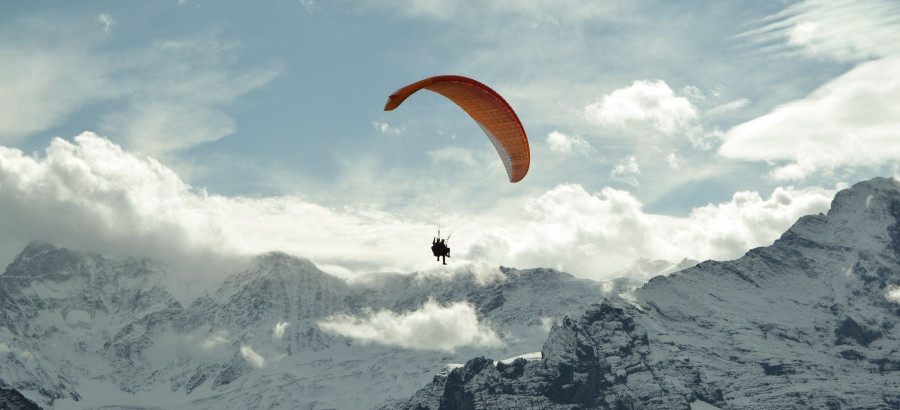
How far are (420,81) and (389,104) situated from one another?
2917mm

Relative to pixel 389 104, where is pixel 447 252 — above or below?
below

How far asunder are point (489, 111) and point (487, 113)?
411mm

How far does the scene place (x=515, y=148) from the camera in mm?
74125

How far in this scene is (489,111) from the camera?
238ft

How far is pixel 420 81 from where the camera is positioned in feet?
226

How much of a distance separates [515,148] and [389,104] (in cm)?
1117

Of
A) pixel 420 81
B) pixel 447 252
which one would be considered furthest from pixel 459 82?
pixel 447 252

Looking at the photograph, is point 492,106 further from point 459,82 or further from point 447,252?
point 447,252

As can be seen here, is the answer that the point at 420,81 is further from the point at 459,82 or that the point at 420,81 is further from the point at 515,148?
the point at 515,148

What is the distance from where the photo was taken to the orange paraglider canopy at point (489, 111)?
69000mm

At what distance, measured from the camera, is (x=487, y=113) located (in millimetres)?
72938

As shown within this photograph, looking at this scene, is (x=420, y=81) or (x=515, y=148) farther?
(x=515, y=148)

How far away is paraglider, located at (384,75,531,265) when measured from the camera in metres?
69.0

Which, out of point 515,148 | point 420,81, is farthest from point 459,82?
point 515,148
